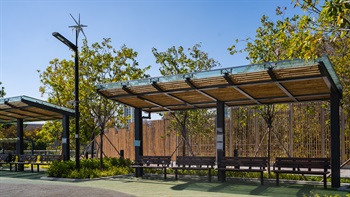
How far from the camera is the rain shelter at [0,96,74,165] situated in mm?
18625

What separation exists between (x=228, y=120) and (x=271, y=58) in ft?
31.8

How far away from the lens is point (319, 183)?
1402 cm

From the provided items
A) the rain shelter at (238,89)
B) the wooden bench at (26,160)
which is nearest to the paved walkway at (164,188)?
the rain shelter at (238,89)

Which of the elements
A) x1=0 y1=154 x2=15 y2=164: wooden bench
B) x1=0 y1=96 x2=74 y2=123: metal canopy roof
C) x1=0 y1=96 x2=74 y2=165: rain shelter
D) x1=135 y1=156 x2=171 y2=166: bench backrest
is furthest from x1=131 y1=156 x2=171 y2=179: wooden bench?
x1=0 y1=154 x2=15 y2=164: wooden bench

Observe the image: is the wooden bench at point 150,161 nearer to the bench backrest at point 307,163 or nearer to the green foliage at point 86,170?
the green foliage at point 86,170

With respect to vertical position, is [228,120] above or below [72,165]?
above

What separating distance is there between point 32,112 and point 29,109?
842 mm

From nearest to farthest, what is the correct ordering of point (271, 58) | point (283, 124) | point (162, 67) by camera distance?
point (271, 58)
point (162, 67)
point (283, 124)

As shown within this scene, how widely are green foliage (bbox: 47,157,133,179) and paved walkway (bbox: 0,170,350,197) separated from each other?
74 centimetres

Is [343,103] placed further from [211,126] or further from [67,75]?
[67,75]

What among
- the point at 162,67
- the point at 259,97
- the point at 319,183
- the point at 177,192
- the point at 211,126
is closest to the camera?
the point at 177,192

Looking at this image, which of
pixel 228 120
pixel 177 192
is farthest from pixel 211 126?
pixel 177 192

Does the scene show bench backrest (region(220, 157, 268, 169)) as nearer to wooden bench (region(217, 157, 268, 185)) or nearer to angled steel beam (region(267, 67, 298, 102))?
wooden bench (region(217, 157, 268, 185))

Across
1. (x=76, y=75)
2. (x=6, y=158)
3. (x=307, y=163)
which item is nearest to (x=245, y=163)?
(x=307, y=163)
